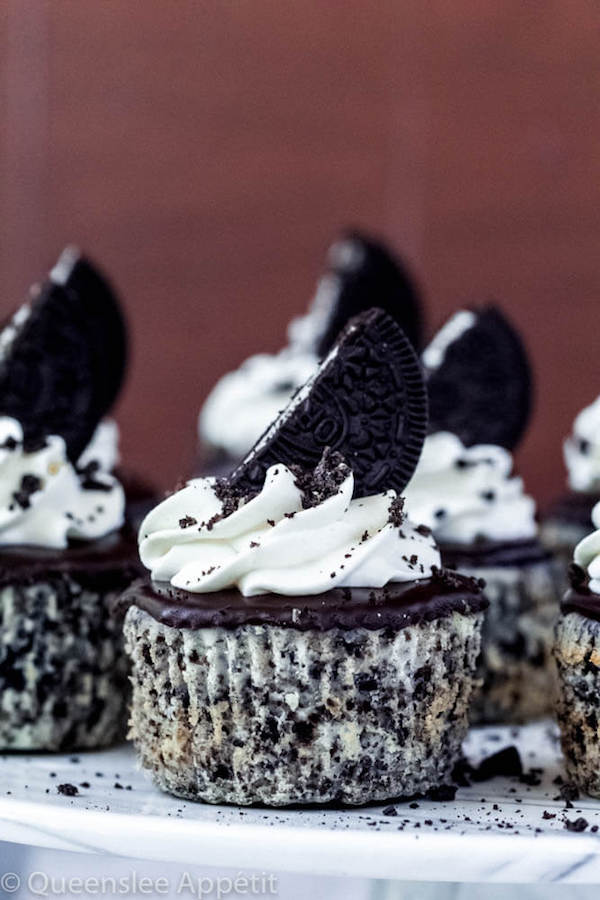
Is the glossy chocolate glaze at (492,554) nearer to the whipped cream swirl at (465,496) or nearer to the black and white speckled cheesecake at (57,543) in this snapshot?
the whipped cream swirl at (465,496)

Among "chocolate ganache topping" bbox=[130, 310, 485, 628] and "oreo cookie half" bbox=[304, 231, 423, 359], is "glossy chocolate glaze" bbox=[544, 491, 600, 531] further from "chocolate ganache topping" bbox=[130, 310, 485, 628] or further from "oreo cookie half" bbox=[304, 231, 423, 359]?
"chocolate ganache topping" bbox=[130, 310, 485, 628]

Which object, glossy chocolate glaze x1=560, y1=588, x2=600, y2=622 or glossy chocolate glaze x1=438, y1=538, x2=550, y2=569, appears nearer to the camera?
glossy chocolate glaze x1=560, y1=588, x2=600, y2=622

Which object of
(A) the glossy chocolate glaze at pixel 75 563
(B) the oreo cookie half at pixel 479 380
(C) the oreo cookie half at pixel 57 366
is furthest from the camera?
(B) the oreo cookie half at pixel 479 380

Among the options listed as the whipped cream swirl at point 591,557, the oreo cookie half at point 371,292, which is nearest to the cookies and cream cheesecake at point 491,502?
the whipped cream swirl at point 591,557

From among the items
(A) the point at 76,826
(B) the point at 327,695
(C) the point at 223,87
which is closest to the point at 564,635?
(B) the point at 327,695

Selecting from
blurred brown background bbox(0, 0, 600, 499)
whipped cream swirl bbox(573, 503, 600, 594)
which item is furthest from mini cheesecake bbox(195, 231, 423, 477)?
whipped cream swirl bbox(573, 503, 600, 594)

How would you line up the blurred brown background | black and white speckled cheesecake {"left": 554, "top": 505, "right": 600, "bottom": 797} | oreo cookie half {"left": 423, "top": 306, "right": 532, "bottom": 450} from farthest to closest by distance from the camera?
the blurred brown background
oreo cookie half {"left": 423, "top": 306, "right": 532, "bottom": 450}
black and white speckled cheesecake {"left": 554, "top": 505, "right": 600, "bottom": 797}
